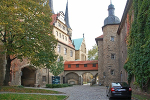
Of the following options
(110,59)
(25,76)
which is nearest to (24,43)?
(25,76)

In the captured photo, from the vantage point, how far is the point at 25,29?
1447 centimetres

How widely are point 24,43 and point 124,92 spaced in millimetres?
8846

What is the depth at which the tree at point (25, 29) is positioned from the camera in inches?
523

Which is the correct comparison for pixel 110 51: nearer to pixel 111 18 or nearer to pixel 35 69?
pixel 111 18

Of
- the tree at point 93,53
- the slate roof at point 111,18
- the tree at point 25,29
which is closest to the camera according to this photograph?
the tree at point 25,29

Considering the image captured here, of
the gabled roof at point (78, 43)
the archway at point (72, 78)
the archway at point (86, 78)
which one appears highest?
the gabled roof at point (78, 43)

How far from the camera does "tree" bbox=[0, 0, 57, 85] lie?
43.6 ft

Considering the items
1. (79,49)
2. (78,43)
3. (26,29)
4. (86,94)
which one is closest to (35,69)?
(26,29)

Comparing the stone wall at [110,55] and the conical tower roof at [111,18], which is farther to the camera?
the conical tower roof at [111,18]

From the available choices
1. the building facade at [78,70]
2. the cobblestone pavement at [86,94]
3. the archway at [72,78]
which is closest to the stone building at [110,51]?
the building facade at [78,70]

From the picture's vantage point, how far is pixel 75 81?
119 ft

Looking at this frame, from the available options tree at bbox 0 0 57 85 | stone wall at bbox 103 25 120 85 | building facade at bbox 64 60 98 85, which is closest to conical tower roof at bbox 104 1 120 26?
stone wall at bbox 103 25 120 85

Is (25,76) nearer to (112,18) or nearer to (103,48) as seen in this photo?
(103,48)

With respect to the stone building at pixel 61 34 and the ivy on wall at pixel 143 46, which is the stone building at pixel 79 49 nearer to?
the stone building at pixel 61 34
